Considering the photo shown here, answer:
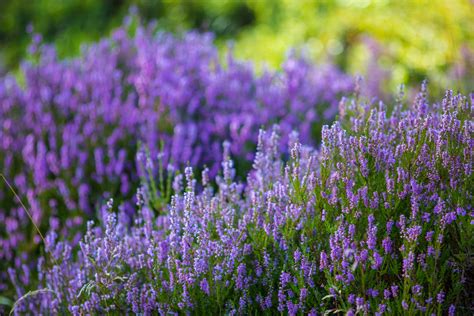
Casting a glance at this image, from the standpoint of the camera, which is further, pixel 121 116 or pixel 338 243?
pixel 121 116

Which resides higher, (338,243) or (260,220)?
(260,220)

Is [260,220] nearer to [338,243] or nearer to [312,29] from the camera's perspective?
[338,243]

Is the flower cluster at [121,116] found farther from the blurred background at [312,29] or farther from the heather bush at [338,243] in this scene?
the heather bush at [338,243]

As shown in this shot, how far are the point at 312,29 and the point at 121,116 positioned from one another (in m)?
3.19

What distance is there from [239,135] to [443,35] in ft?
8.42

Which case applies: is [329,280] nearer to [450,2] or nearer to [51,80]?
[51,80]

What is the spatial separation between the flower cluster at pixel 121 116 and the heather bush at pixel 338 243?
1118mm

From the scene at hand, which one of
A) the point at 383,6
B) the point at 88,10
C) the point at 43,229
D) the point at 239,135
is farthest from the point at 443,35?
the point at 88,10

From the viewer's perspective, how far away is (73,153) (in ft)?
11.4

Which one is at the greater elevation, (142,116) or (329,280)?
(142,116)

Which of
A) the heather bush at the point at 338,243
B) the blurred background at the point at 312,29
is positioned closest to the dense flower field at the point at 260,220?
the heather bush at the point at 338,243

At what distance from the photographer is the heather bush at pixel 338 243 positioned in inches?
73.5

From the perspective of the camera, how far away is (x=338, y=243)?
6.25ft

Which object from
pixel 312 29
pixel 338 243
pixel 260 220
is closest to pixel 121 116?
pixel 260 220
